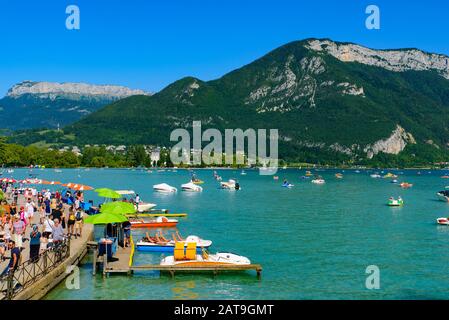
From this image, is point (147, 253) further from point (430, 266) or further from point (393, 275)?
point (430, 266)

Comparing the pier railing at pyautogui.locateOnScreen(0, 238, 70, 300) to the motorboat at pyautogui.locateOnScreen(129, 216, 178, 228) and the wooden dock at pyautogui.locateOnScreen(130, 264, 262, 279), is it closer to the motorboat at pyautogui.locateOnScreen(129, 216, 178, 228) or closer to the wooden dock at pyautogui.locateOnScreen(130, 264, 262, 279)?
the wooden dock at pyautogui.locateOnScreen(130, 264, 262, 279)

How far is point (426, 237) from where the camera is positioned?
174 ft

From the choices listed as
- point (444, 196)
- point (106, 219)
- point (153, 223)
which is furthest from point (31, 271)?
point (444, 196)

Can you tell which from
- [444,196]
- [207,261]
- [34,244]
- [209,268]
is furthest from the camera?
[444,196]

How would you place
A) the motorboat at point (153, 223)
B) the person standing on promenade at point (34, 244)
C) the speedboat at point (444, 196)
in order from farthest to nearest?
the speedboat at point (444, 196) → the motorboat at point (153, 223) → the person standing on promenade at point (34, 244)

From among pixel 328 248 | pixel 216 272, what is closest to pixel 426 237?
pixel 328 248

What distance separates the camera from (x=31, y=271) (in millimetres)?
25812

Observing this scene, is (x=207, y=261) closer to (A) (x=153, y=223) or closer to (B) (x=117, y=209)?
(B) (x=117, y=209)

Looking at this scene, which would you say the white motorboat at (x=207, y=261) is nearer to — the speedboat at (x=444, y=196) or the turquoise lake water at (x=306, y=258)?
the turquoise lake water at (x=306, y=258)

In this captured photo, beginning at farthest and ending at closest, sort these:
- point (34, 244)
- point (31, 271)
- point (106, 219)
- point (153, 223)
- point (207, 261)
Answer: point (153, 223) → point (106, 219) → point (207, 261) → point (34, 244) → point (31, 271)

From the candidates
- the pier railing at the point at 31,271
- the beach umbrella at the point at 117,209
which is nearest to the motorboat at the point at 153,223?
the beach umbrella at the point at 117,209

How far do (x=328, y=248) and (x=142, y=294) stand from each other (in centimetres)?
2160

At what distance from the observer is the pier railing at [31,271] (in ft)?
70.5

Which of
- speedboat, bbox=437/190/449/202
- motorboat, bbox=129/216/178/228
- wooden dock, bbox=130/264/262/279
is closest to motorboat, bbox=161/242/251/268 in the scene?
wooden dock, bbox=130/264/262/279
